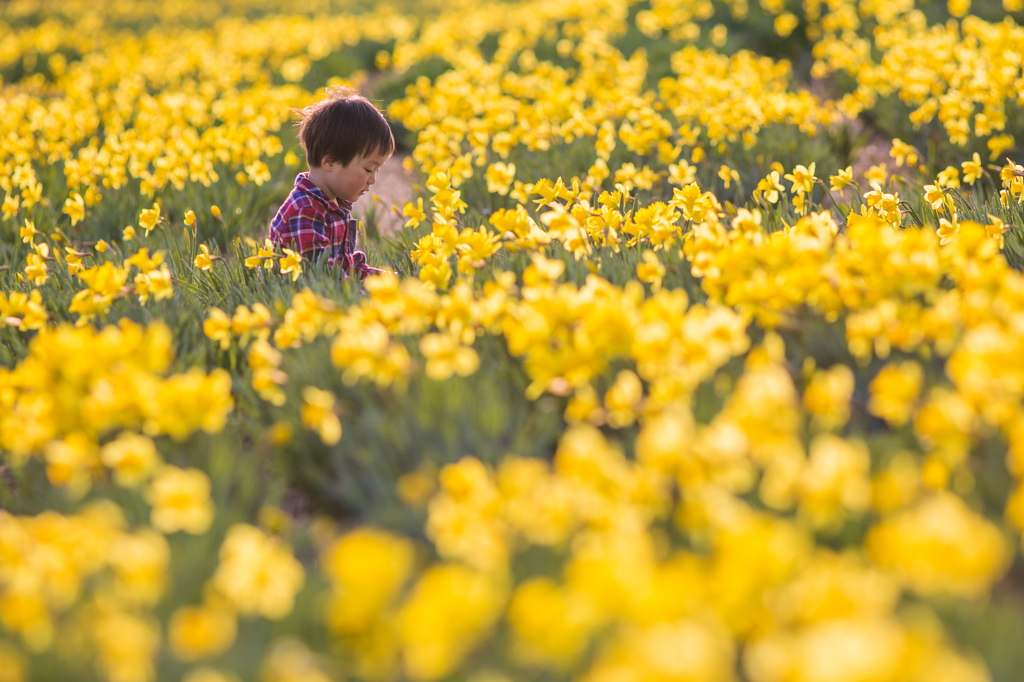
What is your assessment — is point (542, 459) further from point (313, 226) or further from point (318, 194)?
point (318, 194)

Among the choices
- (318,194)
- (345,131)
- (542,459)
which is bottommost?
(542,459)

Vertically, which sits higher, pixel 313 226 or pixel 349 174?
pixel 349 174

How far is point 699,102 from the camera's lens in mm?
4910

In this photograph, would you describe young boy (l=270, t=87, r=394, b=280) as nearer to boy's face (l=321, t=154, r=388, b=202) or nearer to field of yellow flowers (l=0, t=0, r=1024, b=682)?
boy's face (l=321, t=154, r=388, b=202)

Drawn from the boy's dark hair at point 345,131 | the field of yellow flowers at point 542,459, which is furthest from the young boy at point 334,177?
the field of yellow flowers at point 542,459

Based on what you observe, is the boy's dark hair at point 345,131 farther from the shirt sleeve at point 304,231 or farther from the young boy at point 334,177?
the shirt sleeve at point 304,231

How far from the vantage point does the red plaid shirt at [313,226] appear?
3416mm

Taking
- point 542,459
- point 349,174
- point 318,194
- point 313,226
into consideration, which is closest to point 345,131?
point 349,174

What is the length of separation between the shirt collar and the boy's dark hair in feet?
0.37

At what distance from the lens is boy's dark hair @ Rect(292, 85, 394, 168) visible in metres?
3.50

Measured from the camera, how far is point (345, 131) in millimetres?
3492

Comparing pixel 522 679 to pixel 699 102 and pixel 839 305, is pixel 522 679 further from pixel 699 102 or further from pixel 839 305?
pixel 699 102

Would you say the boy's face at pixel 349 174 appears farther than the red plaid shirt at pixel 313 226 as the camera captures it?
Yes

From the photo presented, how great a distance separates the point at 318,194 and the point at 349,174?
0.18 m
